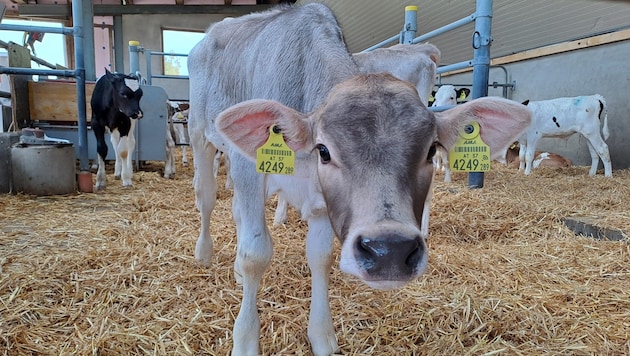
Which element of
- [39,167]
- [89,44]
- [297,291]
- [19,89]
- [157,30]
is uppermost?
[157,30]

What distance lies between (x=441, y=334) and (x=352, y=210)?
3.55ft

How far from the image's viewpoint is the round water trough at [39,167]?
498 cm

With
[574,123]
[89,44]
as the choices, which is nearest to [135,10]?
[89,44]

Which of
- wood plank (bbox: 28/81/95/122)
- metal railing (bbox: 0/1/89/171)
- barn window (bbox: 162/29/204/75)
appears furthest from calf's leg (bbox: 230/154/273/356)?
barn window (bbox: 162/29/204/75)

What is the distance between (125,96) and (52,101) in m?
1.98

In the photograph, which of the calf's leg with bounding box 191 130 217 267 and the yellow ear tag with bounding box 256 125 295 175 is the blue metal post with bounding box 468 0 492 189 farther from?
the yellow ear tag with bounding box 256 125 295 175

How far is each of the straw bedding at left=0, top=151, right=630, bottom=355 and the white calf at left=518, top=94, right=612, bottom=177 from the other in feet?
13.2

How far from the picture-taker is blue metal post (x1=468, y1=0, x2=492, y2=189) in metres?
4.77

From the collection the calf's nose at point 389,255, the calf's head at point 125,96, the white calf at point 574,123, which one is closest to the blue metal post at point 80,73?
the calf's head at point 125,96

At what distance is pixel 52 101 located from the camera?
24.6 ft

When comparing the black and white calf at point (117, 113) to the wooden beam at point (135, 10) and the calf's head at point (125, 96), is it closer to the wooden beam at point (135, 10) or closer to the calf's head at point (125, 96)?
the calf's head at point (125, 96)

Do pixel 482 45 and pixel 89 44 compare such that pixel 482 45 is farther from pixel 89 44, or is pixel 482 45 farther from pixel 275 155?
pixel 89 44

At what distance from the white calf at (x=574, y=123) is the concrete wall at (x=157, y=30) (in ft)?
45.2

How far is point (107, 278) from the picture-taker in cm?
275
